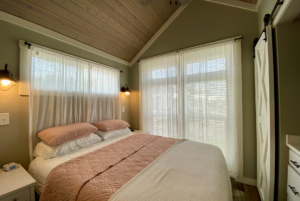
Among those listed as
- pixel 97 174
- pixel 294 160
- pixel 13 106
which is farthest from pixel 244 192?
pixel 13 106

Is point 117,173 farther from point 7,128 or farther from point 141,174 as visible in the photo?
point 7,128

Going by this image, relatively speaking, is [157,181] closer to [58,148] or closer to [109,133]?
[58,148]

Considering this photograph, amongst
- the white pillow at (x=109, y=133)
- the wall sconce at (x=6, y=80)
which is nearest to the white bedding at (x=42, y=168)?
the white pillow at (x=109, y=133)

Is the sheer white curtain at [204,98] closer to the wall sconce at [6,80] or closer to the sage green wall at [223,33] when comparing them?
the sage green wall at [223,33]

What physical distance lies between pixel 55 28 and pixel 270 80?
9.83 ft

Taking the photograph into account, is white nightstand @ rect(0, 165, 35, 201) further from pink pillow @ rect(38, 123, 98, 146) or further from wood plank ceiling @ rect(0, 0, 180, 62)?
wood plank ceiling @ rect(0, 0, 180, 62)

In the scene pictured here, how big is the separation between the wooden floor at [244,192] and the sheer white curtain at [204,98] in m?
0.17

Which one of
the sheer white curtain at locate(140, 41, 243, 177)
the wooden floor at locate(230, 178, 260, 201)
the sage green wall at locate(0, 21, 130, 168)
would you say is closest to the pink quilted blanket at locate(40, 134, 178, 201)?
the sage green wall at locate(0, 21, 130, 168)

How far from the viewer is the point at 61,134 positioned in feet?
5.18

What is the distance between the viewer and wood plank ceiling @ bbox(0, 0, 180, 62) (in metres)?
1.61

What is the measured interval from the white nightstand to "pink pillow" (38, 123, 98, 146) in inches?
15.1

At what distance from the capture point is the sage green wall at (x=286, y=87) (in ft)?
3.82

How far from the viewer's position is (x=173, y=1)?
7.99 ft

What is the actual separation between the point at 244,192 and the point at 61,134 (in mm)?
2801
